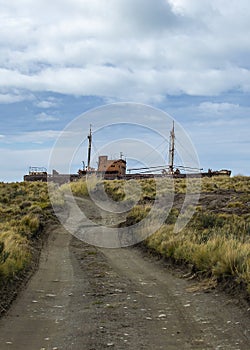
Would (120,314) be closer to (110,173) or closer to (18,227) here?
(18,227)

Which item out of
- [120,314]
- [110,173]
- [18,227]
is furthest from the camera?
[110,173]

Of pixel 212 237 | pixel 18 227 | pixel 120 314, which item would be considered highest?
pixel 212 237

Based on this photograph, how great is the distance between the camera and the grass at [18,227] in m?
10.5

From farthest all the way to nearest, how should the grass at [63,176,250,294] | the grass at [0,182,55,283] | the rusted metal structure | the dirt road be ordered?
the rusted metal structure
the grass at [0,182,55,283]
the grass at [63,176,250,294]
the dirt road

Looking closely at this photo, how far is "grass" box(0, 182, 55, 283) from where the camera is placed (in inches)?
415

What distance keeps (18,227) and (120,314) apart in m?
11.6

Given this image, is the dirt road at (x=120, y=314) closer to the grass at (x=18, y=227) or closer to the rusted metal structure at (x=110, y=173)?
the grass at (x=18, y=227)

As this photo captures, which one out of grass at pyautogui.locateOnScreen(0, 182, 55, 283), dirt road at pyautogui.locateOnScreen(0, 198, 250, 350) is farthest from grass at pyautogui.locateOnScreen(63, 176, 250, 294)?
grass at pyautogui.locateOnScreen(0, 182, 55, 283)

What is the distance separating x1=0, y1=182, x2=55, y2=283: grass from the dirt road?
2.21 ft

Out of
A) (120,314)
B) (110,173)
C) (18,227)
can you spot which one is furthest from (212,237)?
(110,173)

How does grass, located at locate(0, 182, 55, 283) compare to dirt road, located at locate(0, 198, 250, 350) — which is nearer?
dirt road, located at locate(0, 198, 250, 350)

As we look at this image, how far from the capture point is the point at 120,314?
7535mm

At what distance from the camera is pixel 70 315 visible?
24.7 feet

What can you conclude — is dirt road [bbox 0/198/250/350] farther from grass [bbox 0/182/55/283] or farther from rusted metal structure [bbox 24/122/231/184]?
rusted metal structure [bbox 24/122/231/184]
